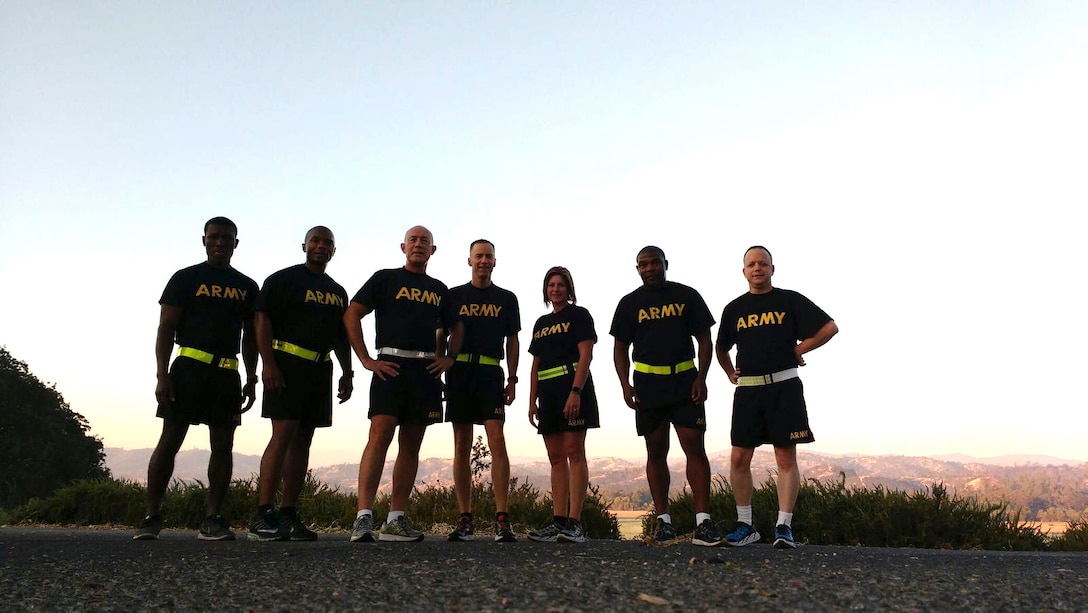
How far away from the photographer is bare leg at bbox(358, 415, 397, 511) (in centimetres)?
546

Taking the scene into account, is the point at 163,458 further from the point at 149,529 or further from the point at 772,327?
the point at 772,327

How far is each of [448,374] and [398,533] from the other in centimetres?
132

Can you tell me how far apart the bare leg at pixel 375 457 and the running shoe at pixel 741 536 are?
8.23 feet

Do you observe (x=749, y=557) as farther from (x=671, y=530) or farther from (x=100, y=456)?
(x=100, y=456)

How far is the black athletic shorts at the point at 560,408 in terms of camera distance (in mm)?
6297

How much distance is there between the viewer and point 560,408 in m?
6.38

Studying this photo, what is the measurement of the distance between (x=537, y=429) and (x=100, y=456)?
2207 cm

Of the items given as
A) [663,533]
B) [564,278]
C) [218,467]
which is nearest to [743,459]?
[663,533]

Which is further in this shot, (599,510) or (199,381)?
(599,510)

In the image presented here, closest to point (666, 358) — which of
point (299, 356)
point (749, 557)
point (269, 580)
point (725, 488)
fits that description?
point (749, 557)

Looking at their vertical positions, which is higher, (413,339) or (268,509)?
(413,339)

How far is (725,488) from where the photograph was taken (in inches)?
401

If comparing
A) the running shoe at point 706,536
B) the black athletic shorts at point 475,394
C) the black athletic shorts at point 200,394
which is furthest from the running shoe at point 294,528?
the running shoe at point 706,536

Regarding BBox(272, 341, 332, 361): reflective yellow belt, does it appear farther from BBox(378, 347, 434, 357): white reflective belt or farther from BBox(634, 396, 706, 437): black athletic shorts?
BBox(634, 396, 706, 437): black athletic shorts
